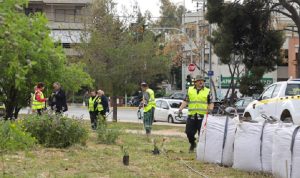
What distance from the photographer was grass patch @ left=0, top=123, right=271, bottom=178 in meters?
8.45

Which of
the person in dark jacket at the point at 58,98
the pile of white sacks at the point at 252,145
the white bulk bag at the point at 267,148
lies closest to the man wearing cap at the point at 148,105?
the person in dark jacket at the point at 58,98

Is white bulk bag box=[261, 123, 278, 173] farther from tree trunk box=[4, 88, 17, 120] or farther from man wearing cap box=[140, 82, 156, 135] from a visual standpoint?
tree trunk box=[4, 88, 17, 120]

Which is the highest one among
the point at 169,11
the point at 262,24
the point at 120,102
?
the point at 169,11

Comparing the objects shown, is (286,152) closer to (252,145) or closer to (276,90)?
(252,145)

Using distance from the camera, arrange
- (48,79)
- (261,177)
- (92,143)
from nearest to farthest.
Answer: (261,177) < (92,143) < (48,79)

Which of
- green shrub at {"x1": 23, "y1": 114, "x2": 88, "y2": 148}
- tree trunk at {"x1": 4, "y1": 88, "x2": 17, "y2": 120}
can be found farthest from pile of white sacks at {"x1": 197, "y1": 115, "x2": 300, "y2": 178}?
tree trunk at {"x1": 4, "y1": 88, "x2": 17, "y2": 120}

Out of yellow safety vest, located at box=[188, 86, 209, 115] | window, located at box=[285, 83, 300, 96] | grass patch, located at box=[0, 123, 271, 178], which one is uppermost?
window, located at box=[285, 83, 300, 96]

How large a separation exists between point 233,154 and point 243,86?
21218mm

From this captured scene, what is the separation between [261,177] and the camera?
855cm

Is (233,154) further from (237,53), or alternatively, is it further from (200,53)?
(200,53)

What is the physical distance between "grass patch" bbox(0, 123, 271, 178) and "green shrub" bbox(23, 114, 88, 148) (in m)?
0.24

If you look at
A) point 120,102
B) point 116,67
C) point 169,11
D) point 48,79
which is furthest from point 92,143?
point 169,11

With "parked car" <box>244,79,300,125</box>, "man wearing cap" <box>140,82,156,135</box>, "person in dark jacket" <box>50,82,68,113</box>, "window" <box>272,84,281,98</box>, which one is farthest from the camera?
"man wearing cap" <box>140,82,156,135</box>

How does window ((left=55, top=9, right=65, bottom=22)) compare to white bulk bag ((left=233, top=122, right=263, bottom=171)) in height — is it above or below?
above
